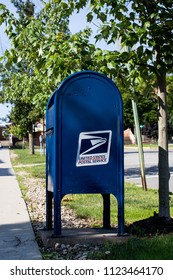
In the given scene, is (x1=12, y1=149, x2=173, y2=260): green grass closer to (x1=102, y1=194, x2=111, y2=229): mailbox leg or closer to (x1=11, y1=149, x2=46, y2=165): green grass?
(x1=102, y1=194, x2=111, y2=229): mailbox leg

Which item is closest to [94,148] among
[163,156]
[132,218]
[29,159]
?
[163,156]

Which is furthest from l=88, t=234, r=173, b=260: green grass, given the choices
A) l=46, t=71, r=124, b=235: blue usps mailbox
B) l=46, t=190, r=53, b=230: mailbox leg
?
l=46, t=190, r=53, b=230: mailbox leg

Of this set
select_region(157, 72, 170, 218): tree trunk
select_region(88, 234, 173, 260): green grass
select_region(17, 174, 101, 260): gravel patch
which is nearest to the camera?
select_region(88, 234, 173, 260): green grass

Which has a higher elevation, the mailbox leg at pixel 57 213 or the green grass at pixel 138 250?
the mailbox leg at pixel 57 213

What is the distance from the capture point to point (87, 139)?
212 inches

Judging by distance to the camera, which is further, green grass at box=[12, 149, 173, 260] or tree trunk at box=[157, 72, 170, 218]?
tree trunk at box=[157, 72, 170, 218]

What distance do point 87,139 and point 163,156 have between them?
1.20 meters

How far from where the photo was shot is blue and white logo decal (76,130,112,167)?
211 inches

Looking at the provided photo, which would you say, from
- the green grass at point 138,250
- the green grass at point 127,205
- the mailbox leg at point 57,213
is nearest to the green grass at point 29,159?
the green grass at point 127,205

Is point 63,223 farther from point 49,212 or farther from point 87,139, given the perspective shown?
point 87,139

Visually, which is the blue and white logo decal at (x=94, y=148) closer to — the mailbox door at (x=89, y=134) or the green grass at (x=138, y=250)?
the mailbox door at (x=89, y=134)

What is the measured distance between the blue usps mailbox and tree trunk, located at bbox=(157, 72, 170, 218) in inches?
33.2

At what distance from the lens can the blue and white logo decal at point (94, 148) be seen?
17.6ft

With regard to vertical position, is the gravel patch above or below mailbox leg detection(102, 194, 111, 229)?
below
